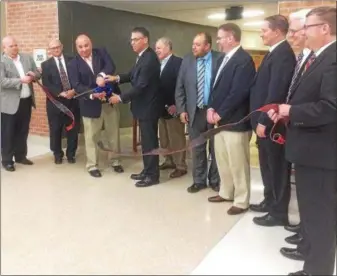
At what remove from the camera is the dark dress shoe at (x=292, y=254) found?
199 centimetres

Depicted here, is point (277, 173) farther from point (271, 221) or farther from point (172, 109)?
point (172, 109)

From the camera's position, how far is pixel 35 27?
4871 mm

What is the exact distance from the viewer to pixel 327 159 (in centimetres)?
161

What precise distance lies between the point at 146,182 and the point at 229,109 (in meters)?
1.06

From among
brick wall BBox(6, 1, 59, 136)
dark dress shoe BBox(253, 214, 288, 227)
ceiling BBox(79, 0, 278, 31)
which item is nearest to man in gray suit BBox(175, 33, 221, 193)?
dark dress shoe BBox(253, 214, 288, 227)

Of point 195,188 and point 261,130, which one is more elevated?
point 261,130

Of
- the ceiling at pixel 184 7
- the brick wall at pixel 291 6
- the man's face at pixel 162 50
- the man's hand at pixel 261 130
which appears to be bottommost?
the man's hand at pixel 261 130

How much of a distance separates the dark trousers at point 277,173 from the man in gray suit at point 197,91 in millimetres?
571

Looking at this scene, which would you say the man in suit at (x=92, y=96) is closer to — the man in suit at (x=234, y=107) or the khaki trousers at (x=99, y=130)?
the khaki trousers at (x=99, y=130)

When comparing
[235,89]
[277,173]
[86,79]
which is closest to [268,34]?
[235,89]

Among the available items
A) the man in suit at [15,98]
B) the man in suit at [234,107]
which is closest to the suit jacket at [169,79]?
the man in suit at [234,107]

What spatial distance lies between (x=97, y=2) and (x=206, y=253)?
399cm

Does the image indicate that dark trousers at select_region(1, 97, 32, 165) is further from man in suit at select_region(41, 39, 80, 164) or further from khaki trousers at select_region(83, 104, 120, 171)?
khaki trousers at select_region(83, 104, 120, 171)

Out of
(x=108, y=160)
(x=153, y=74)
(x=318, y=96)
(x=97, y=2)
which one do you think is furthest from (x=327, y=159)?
(x=97, y=2)
